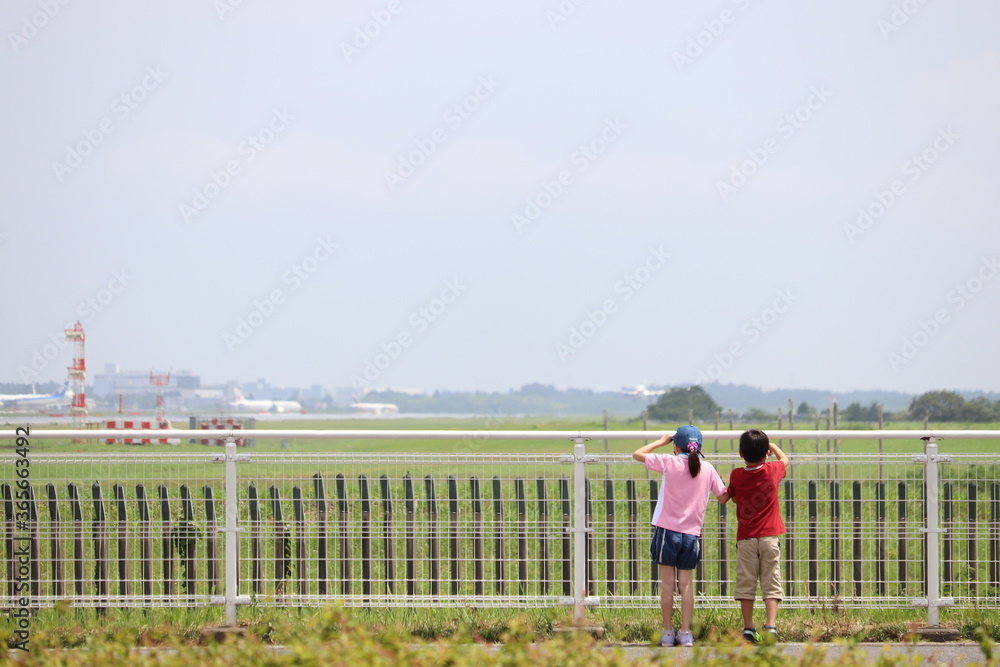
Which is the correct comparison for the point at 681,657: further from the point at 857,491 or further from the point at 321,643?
the point at 321,643

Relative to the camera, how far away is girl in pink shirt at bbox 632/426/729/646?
21.0ft

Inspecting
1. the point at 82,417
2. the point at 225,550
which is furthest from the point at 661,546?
the point at 82,417

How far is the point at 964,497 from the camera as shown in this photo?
7188mm

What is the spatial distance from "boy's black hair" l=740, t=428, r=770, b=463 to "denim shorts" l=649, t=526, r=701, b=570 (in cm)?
68

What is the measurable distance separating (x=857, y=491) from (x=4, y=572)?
6.35 m

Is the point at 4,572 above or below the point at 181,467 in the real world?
below

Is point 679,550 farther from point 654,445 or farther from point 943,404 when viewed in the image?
point 943,404

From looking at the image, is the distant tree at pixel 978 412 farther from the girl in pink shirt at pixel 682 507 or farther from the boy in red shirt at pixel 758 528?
the girl in pink shirt at pixel 682 507

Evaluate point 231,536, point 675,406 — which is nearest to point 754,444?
point 231,536

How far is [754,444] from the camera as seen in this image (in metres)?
6.31

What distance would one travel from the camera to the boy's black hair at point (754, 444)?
6301mm

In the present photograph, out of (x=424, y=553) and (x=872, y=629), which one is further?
(x=424, y=553)

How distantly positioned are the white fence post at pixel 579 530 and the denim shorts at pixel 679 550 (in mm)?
603

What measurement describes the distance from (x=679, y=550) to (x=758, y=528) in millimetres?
553
